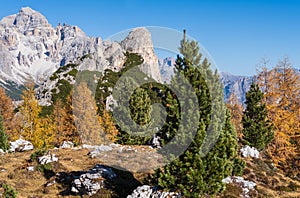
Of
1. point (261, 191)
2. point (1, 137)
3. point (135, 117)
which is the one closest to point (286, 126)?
point (261, 191)

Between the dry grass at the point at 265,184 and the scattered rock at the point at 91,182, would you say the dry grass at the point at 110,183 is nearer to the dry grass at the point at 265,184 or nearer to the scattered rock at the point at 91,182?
the dry grass at the point at 265,184

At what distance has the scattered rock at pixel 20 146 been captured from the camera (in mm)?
43100

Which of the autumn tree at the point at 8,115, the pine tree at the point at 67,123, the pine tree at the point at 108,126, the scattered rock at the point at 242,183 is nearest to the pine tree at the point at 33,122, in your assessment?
the pine tree at the point at 67,123

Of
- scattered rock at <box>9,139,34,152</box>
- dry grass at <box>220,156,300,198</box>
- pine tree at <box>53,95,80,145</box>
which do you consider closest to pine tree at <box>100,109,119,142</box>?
pine tree at <box>53,95,80,145</box>

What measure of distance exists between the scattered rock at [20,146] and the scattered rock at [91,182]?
925 inches

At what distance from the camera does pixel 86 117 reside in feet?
143

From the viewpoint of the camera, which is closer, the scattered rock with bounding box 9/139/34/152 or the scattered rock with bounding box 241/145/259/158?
the scattered rock with bounding box 241/145/259/158

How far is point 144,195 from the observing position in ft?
61.1

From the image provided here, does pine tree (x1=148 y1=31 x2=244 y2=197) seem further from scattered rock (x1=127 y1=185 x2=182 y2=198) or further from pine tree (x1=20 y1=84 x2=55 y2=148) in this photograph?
pine tree (x1=20 y1=84 x2=55 y2=148)

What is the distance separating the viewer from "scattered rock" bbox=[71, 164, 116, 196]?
22.2 m

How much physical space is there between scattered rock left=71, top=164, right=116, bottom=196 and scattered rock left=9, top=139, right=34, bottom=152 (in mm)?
23507

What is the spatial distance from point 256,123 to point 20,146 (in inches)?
1418

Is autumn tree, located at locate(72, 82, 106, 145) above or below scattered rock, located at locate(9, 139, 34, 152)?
above

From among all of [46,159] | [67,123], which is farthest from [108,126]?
[46,159]
